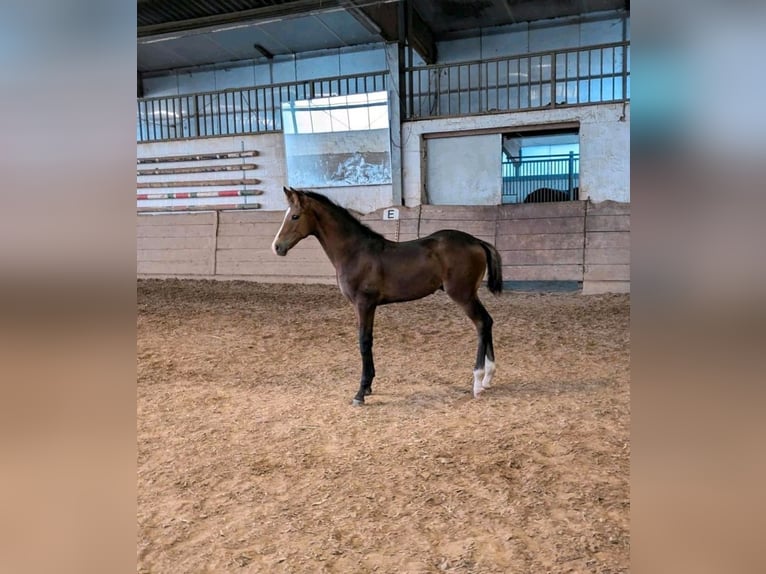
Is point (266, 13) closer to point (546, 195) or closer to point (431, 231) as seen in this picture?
A: point (431, 231)

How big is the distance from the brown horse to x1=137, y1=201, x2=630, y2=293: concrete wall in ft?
13.8

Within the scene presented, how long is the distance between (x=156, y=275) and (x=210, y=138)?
2699mm

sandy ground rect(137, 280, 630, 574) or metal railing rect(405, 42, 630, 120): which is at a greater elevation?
metal railing rect(405, 42, 630, 120)

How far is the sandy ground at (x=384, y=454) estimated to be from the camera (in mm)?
1701

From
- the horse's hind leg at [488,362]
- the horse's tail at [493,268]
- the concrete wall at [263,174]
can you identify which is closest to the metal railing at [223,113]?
the concrete wall at [263,174]

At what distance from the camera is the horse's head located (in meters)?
3.54

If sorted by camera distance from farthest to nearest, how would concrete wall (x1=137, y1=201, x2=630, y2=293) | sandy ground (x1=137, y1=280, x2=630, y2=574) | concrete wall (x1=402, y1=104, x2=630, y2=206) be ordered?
concrete wall (x1=402, y1=104, x2=630, y2=206), concrete wall (x1=137, y1=201, x2=630, y2=293), sandy ground (x1=137, y1=280, x2=630, y2=574)

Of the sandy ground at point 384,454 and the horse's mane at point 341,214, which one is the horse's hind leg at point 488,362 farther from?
the horse's mane at point 341,214

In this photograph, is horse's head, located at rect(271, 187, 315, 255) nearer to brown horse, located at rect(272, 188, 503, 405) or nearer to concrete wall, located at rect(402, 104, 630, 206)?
brown horse, located at rect(272, 188, 503, 405)

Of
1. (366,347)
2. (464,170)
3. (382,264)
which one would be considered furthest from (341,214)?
(464,170)

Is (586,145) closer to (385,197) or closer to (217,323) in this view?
(385,197)

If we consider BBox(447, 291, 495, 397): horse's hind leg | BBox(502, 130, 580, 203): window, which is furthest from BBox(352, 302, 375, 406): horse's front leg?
BBox(502, 130, 580, 203): window

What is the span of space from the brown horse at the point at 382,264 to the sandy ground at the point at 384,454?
45cm
